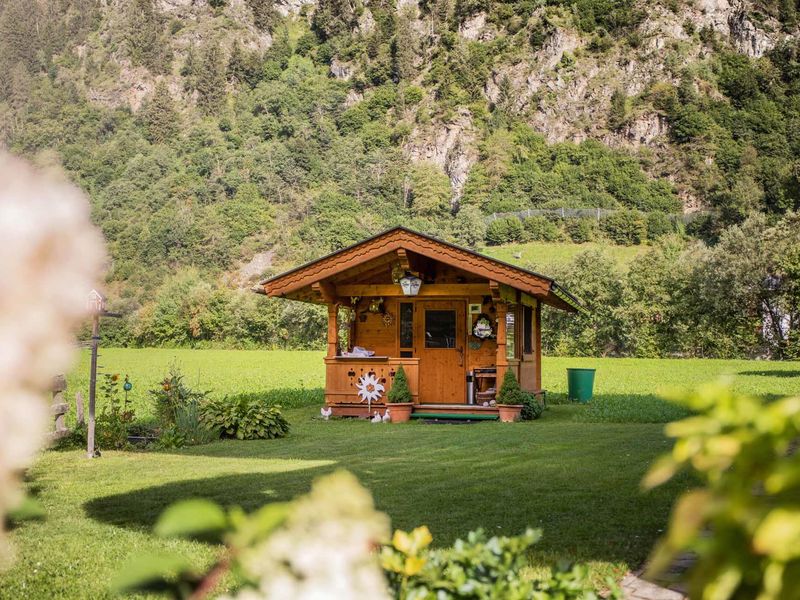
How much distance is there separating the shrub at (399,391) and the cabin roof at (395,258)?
2.14 metres

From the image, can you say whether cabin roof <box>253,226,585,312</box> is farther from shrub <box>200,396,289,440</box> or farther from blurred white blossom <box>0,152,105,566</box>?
blurred white blossom <box>0,152,105,566</box>

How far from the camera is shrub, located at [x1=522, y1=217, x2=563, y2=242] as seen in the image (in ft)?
275

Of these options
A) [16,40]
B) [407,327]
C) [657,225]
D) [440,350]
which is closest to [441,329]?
[440,350]

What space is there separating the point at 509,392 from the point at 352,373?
9.74ft

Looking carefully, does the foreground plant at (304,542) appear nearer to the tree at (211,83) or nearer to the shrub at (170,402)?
the shrub at (170,402)

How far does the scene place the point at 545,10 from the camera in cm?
13550

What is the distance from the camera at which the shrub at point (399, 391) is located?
14688mm

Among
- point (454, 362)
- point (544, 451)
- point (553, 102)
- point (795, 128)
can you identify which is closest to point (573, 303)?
point (454, 362)

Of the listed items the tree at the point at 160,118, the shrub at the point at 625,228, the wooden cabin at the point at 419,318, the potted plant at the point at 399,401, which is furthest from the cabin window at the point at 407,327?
the tree at the point at 160,118

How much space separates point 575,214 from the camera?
9031 cm

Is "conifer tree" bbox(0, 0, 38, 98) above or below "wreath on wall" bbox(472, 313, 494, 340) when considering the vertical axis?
above

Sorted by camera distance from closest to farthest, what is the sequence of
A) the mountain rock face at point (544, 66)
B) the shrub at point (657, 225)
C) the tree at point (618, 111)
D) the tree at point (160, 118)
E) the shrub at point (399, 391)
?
the shrub at point (399, 391) → the shrub at point (657, 225) → the tree at point (618, 111) → the mountain rock face at point (544, 66) → the tree at point (160, 118)

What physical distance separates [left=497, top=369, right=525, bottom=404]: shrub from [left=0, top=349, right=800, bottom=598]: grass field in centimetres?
77

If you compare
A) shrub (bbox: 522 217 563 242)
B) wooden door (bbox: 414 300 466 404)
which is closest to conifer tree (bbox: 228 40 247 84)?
shrub (bbox: 522 217 563 242)
